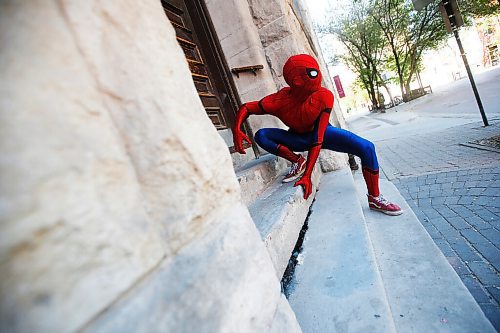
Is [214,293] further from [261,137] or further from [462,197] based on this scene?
[462,197]

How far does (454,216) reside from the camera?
7.15 ft

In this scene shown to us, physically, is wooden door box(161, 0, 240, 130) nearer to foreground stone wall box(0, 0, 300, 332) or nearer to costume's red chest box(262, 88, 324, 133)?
costume's red chest box(262, 88, 324, 133)

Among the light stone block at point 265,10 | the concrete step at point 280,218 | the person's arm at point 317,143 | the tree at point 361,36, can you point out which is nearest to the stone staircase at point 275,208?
the concrete step at point 280,218

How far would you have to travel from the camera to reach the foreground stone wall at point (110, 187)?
356 millimetres

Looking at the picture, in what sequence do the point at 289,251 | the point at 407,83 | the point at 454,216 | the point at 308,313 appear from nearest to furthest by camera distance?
1. the point at 308,313
2. the point at 289,251
3. the point at 454,216
4. the point at 407,83

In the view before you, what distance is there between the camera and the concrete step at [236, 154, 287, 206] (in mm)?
1901

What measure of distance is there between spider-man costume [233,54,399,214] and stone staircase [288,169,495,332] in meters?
0.47

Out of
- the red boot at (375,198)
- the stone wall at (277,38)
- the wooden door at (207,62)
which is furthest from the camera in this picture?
the stone wall at (277,38)

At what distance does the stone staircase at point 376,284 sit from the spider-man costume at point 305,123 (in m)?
0.47

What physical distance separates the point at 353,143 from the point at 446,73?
49.2 meters

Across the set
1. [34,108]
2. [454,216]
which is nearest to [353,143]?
[454,216]

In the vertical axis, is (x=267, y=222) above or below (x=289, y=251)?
above

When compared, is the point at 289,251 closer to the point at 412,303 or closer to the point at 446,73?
the point at 412,303

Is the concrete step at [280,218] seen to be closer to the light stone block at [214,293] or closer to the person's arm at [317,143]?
the person's arm at [317,143]
